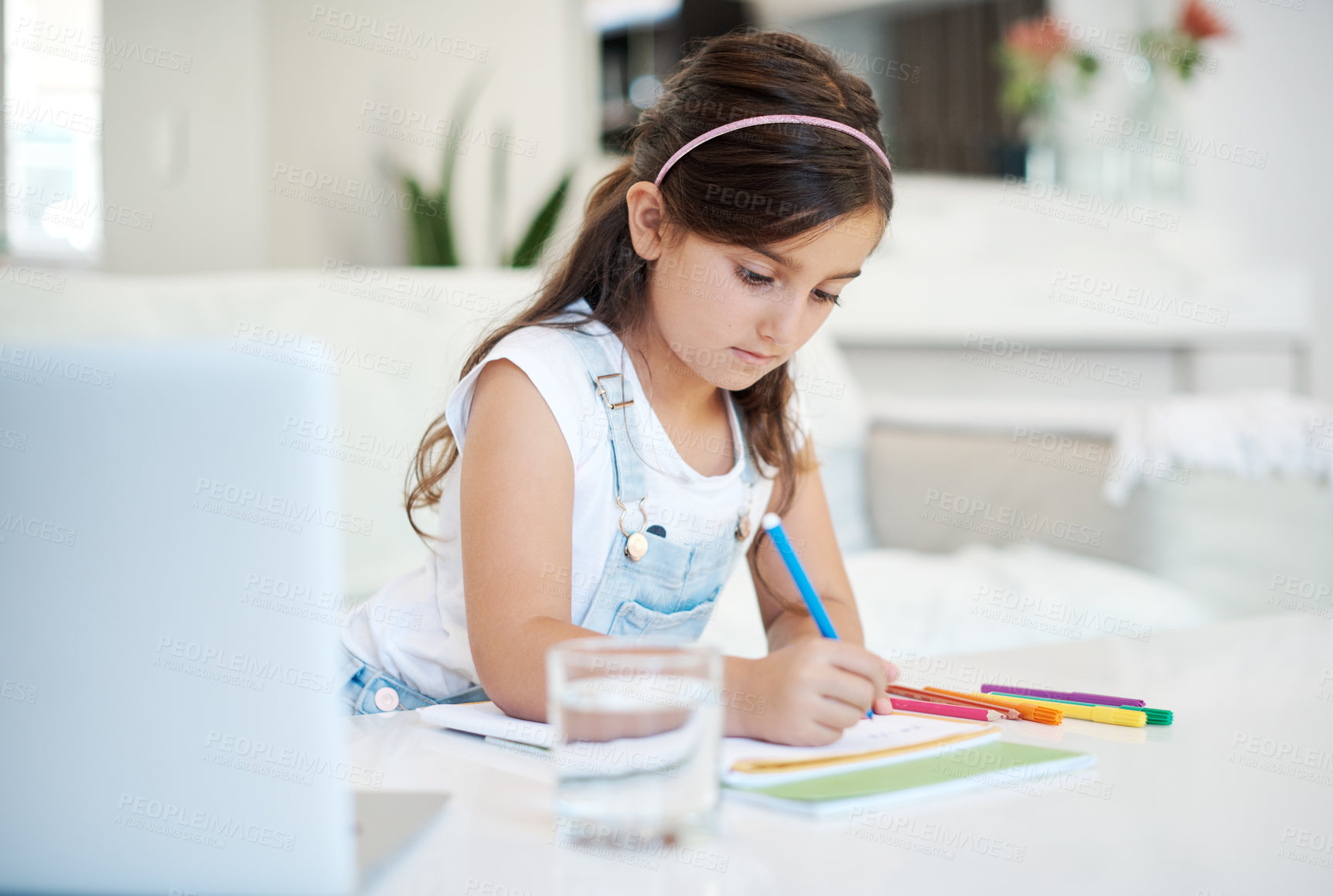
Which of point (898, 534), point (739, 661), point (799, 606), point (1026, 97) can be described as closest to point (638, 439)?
point (799, 606)

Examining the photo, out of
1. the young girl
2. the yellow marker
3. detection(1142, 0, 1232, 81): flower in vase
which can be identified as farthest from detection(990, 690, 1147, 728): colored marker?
detection(1142, 0, 1232, 81): flower in vase

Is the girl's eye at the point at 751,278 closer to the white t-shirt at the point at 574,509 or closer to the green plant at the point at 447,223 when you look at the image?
the white t-shirt at the point at 574,509

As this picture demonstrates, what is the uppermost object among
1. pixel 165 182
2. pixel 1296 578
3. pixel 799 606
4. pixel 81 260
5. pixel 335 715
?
pixel 165 182

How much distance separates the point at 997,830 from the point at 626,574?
0.49 metres

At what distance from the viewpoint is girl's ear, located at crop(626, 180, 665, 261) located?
96 centimetres

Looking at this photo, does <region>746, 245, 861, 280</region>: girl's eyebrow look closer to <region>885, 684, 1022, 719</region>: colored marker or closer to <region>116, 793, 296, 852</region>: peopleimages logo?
<region>885, 684, 1022, 719</region>: colored marker

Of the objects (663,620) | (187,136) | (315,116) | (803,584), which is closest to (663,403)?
(663,620)

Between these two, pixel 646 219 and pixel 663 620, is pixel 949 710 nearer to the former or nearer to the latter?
pixel 663 620

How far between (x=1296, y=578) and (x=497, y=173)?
2264mm

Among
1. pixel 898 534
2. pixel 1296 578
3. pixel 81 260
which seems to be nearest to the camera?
pixel 1296 578

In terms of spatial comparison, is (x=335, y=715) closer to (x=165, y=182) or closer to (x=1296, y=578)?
(x=1296, y=578)

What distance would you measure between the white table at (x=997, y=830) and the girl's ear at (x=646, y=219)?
0.44 m

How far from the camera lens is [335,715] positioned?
1.14 ft

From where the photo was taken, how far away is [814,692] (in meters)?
0.59
